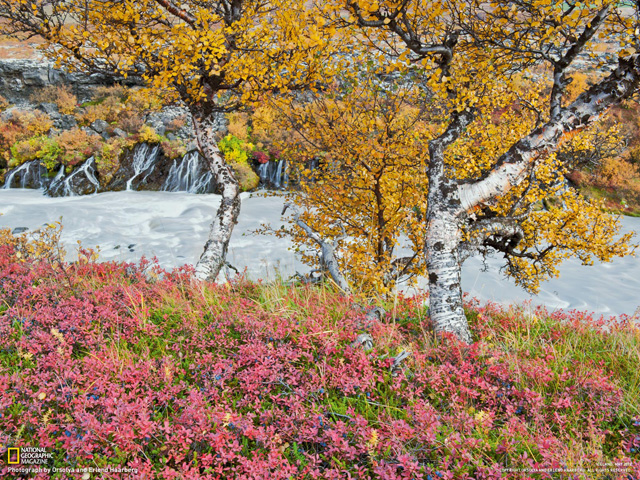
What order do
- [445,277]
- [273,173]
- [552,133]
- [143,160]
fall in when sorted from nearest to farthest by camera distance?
[445,277]
[552,133]
[273,173]
[143,160]

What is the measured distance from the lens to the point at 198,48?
5.48 meters

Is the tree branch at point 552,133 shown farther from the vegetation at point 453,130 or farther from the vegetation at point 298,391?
the vegetation at point 298,391

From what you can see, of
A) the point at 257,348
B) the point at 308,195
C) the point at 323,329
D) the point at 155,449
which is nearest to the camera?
the point at 155,449

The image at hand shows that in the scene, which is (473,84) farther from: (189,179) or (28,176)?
(28,176)

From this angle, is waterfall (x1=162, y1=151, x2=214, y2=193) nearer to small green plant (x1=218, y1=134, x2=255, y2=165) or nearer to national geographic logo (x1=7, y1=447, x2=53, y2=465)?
small green plant (x1=218, y1=134, x2=255, y2=165)

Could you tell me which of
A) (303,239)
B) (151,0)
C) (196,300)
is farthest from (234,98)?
(196,300)

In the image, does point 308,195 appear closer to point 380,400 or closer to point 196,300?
point 196,300

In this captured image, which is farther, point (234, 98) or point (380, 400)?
point (234, 98)

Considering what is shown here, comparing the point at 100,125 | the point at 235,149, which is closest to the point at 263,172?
the point at 235,149

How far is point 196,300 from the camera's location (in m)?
4.36

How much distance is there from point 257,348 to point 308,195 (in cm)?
473

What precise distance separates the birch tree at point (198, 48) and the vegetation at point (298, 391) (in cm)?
264

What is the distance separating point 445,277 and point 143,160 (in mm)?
22573

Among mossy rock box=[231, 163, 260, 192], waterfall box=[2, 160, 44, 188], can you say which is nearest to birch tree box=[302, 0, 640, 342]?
mossy rock box=[231, 163, 260, 192]
